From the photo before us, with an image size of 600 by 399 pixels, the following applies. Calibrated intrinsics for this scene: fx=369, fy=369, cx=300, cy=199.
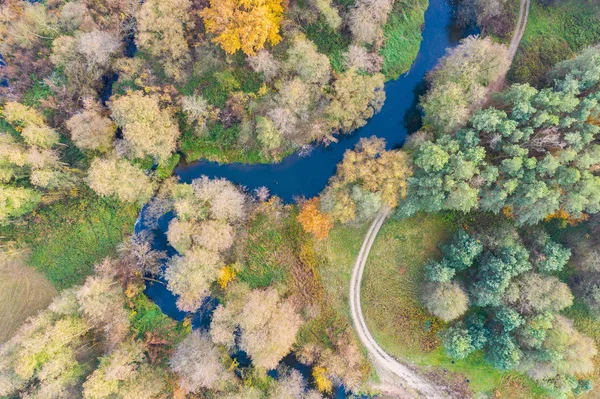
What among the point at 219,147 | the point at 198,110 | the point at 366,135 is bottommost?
the point at 219,147

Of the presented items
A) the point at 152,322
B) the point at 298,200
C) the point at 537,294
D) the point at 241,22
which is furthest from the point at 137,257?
the point at 537,294

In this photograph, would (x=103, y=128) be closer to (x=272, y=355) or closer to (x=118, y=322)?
(x=118, y=322)

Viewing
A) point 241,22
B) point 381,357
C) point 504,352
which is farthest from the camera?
point 381,357

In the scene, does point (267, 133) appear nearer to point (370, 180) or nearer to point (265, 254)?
point (370, 180)

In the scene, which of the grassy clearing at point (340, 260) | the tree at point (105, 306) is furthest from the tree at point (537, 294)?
the tree at point (105, 306)

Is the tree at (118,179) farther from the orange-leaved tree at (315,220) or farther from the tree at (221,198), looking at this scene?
the orange-leaved tree at (315,220)

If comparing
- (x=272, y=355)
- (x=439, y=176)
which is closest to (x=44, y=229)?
(x=272, y=355)

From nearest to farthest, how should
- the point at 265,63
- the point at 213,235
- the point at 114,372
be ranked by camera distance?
1. the point at 114,372
2. the point at 213,235
3. the point at 265,63
